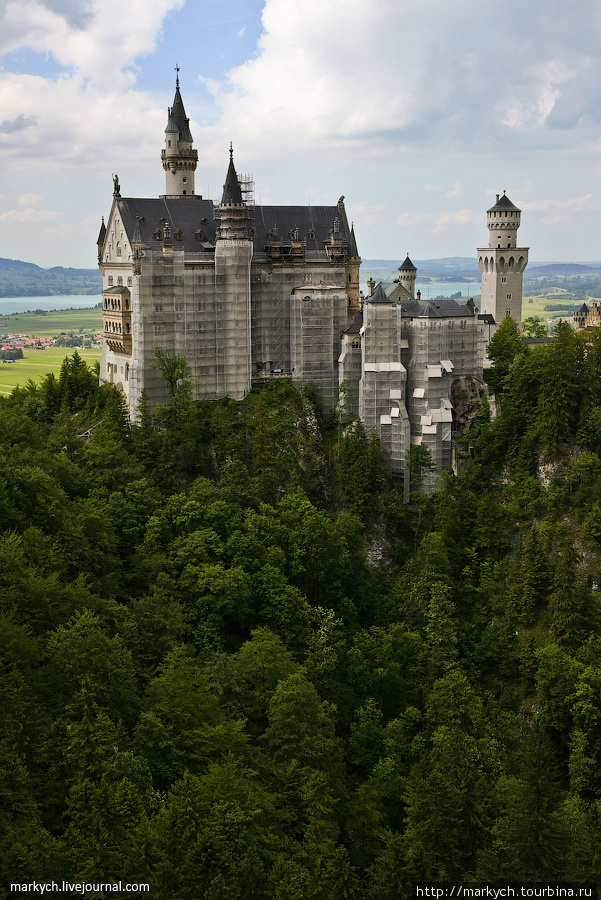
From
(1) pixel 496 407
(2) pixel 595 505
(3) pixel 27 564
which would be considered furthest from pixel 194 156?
(3) pixel 27 564

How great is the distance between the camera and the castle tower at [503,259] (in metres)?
105

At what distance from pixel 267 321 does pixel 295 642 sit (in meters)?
31.5

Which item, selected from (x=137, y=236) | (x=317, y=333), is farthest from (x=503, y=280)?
(x=137, y=236)

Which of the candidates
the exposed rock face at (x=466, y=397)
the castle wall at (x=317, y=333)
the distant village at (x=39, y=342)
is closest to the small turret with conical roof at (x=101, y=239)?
the castle wall at (x=317, y=333)

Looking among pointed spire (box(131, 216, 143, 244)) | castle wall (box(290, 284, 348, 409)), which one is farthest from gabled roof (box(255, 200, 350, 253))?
pointed spire (box(131, 216, 143, 244))

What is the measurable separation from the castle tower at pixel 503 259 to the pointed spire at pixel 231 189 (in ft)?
112

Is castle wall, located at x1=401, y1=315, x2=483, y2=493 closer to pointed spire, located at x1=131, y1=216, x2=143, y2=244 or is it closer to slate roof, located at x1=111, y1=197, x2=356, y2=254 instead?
slate roof, located at x1=111, y1=197, x2=356, y2=254

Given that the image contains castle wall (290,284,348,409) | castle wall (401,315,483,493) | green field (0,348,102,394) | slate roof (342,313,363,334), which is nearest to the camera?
castle wall (401,315,483,493)

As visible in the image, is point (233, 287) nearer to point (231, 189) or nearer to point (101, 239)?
point (231, 189)

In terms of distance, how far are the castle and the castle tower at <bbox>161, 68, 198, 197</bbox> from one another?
463cm

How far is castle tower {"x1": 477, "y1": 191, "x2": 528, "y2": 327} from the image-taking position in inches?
4119

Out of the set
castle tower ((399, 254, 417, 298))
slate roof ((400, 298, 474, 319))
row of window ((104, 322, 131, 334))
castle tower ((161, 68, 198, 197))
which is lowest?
row of window ((104, 322, 131, 334))

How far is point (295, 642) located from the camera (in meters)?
63.5

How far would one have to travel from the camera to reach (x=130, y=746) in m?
41.3
